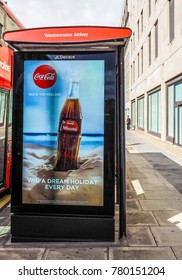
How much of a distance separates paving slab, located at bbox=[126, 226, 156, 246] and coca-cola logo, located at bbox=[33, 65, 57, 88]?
249 cm

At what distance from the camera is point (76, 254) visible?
4035 mm

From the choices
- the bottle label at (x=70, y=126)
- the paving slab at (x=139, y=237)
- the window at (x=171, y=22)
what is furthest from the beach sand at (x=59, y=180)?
the window at (x=171, y=22)

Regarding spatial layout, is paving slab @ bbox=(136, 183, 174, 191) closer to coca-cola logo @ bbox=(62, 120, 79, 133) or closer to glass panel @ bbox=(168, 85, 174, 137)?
coca-cola logo @ bbox=(62, 120, 79, 133)

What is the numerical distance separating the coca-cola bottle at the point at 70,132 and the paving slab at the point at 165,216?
78.0 inches

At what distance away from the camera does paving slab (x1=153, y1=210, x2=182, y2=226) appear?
5.29 m

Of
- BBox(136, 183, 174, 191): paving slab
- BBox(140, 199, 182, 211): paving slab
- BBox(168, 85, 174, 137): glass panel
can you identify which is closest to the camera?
BBox(140, 199, 182, 211): paving slab

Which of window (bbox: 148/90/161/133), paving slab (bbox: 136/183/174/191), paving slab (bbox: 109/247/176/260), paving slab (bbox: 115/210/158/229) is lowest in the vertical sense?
paving slab (bbox: 109/247/176/260)

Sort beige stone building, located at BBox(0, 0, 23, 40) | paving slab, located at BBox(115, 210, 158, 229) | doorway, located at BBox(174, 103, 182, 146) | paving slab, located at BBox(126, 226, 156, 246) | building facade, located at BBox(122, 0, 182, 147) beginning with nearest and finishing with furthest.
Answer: paving slab, located at BBox(126, 226, 156, 246) → paving slab, located at BBox(115, 210, 158, 229) → doorway, located at BBox(174, 103, 182, 146) → building facade, located at BBox(122, 0, 182, 147) → beige stone building, located at BBox(0, 0, 23, 40)

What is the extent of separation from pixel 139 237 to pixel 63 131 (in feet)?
6.32

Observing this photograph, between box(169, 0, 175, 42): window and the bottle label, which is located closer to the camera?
the bottle label

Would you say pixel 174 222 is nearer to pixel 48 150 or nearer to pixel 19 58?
pixel 48 150

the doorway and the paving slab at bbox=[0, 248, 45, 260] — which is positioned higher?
the doorway

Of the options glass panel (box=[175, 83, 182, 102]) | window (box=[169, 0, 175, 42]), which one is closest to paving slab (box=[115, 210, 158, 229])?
glass panel (box=[175, 83, 182, 102])

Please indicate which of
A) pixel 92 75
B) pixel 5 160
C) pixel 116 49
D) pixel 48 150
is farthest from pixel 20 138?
pixel 5 160
